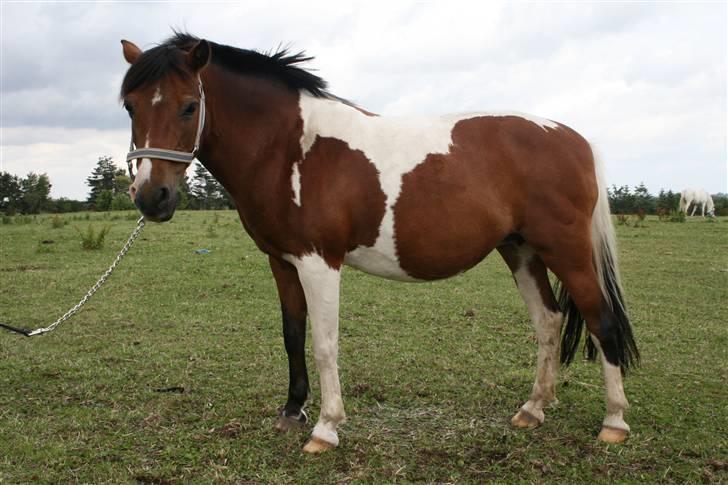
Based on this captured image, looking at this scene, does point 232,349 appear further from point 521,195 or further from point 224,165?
point 521,195

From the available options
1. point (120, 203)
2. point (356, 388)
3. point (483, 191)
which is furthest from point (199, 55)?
point (120, 203)

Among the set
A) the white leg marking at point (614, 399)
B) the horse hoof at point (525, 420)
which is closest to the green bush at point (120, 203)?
the horse hoof at point (525, 420)

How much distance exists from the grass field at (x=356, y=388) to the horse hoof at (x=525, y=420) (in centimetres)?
9

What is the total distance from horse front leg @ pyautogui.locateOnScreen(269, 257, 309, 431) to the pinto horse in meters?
0.01

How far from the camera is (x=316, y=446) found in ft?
12.5

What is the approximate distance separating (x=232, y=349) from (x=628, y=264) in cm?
871

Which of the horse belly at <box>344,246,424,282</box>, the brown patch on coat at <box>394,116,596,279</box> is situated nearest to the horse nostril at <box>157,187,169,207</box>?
the horse belly at <box>344,246,424,282</box>

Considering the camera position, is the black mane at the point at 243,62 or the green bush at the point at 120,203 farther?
the green bush at the point at 120,203

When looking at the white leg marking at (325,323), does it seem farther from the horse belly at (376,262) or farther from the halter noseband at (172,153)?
the halter noseband at (172,153)

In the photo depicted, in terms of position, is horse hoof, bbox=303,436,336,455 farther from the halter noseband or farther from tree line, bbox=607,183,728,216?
tree line, bbox=607,183,728,216

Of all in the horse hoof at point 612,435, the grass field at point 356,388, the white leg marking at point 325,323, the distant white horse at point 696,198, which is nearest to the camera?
the grass field at point 356,388

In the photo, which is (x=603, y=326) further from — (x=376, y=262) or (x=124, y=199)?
(x=124, y=199)

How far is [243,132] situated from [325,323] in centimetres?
136

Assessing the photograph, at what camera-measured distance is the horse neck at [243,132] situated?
375 centimetres
